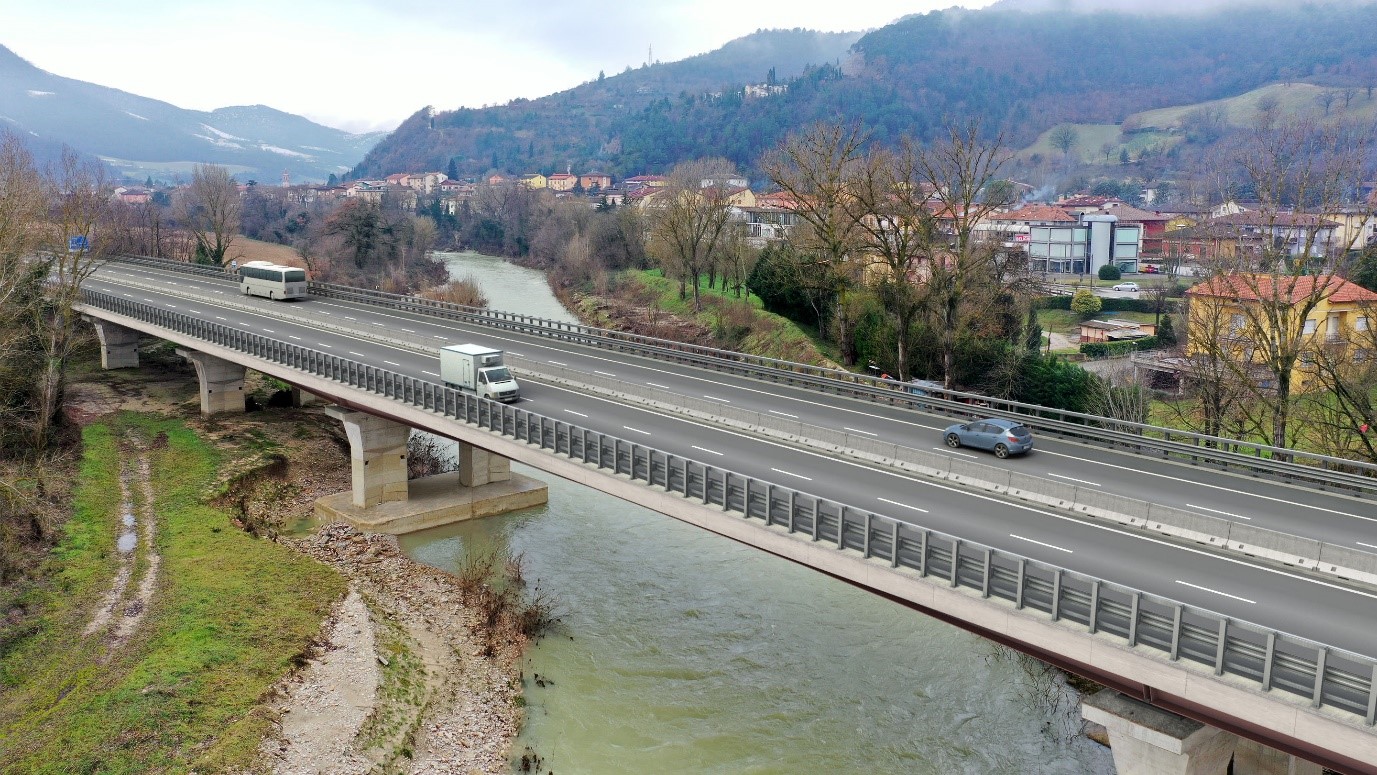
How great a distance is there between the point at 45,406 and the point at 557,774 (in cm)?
3492

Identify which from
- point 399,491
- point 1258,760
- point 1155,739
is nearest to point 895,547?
point 1155,739

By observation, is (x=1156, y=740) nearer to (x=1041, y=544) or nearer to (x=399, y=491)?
(x=1041, y=544)

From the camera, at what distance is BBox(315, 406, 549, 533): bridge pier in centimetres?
4419

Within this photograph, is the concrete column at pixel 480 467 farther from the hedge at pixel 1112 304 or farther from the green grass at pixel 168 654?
the hedge at pixel 1112 304

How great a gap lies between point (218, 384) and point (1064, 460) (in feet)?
160

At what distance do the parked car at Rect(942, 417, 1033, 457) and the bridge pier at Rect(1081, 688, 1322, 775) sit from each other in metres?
12.8

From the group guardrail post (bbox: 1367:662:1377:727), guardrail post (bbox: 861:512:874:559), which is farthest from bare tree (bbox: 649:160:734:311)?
guardrail post (bbox: 1367:662:1377:727)

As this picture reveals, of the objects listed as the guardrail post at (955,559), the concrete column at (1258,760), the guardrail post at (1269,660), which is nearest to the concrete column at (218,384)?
the guardrail post at (955,559)

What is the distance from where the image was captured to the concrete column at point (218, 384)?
194ft

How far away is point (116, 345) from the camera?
7069cm

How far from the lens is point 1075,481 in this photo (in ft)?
92.6

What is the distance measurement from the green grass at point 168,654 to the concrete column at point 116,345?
104ft

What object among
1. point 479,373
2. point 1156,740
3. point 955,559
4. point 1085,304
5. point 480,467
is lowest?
point 480,467

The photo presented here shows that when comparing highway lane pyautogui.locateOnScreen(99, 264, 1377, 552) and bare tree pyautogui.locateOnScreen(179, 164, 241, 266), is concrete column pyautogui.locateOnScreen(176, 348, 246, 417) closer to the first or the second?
highway lane pyautogui.locateOnScreen(99, 264, 1377, 552)
